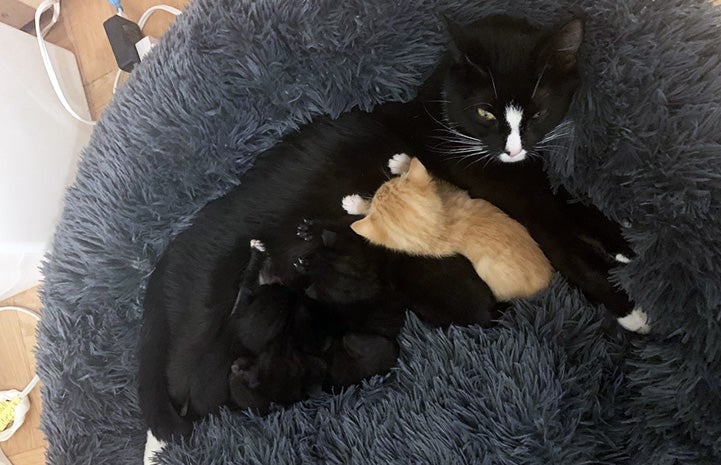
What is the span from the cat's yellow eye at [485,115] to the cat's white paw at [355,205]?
0.85 ft

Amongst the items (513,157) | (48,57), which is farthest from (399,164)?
(48,57)

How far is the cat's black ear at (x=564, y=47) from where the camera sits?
852mm

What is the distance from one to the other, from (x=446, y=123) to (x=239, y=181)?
16.4 inches

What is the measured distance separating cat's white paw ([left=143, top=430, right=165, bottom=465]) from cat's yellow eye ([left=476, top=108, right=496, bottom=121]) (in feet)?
2.59

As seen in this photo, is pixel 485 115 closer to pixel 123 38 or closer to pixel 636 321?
pixel 636 321

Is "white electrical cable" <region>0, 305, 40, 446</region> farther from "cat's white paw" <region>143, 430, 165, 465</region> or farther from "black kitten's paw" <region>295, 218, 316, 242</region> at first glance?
"black kitten's paw" <region>295, 218, 316, 242</region>

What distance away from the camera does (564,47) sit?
889 millimetres

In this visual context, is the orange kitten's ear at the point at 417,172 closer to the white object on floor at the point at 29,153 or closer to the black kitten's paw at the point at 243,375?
the black kitten's paw at the point at 243,375

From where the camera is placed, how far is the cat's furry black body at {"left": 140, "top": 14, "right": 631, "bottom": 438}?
0.98m

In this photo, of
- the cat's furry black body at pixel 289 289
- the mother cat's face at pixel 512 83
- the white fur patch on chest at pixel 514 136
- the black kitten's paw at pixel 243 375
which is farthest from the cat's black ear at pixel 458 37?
the black kitten's paw at pixel 243 375

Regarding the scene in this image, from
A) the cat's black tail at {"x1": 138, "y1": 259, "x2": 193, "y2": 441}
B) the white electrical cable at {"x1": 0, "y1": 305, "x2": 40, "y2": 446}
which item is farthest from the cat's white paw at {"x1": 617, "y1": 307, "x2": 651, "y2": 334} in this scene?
the white electrical cable at {"x1": 0, "y1": 305, "x2": 40, "y2": 446}

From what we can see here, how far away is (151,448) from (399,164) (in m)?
0.69

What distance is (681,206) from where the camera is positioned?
84 centimetres

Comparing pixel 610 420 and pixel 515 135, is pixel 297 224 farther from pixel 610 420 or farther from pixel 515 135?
pixel 610 420
